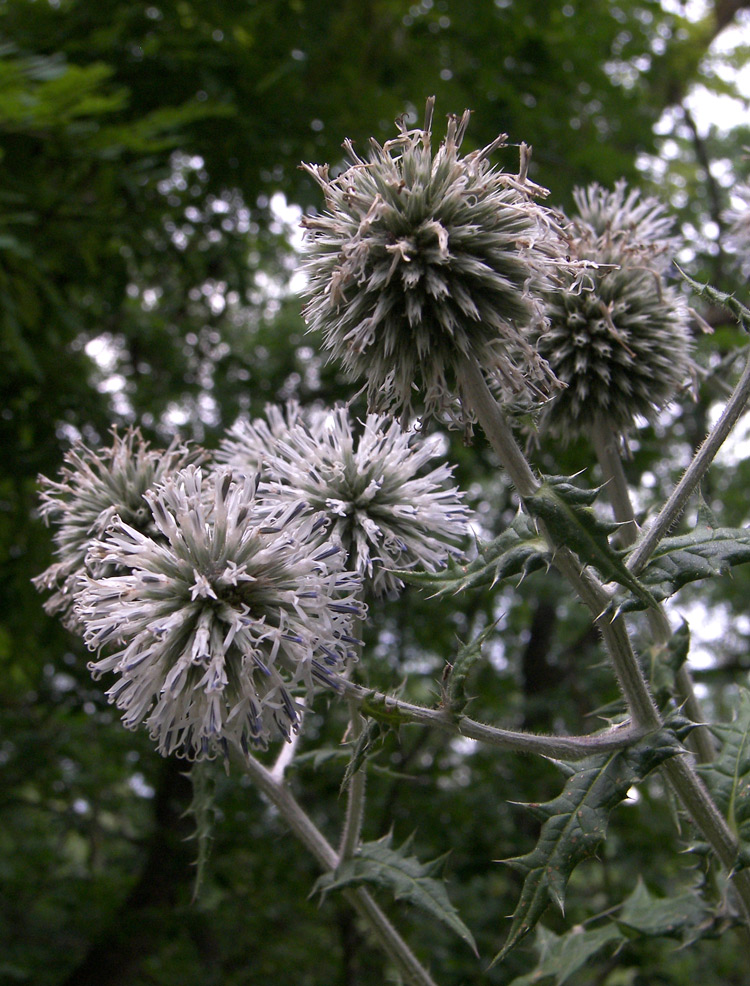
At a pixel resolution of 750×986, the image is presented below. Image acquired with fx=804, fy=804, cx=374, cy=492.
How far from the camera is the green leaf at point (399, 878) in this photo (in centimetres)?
232

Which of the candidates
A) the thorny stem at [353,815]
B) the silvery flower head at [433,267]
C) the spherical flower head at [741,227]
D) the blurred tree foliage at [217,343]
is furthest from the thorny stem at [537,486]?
the blurred tree foliage at [217,343]

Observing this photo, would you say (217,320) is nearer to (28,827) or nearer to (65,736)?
(65,736)

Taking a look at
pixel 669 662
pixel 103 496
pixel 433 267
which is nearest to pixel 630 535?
pixel 669 662

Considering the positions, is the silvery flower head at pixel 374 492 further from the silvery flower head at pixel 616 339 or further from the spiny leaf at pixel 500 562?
the silvery flower head at pixel 616 339

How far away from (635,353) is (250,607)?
5.53 feet

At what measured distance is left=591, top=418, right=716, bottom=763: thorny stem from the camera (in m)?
2.61

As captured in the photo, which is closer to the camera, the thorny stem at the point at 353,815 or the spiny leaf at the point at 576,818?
the spiny leaf at the point at 576,818

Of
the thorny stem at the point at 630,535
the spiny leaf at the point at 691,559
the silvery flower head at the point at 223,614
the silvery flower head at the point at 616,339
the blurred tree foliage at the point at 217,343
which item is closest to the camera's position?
the spiny leaf at the point at 691,559

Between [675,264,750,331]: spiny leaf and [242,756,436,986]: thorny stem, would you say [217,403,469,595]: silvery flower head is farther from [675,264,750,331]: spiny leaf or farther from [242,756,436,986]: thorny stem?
[675,264,750,331]: spiny leaf

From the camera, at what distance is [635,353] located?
2877 millimetres

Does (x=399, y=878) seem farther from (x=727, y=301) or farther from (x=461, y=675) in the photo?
(x=727, y=301)

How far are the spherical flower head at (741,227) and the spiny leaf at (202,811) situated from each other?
3031 millimetres

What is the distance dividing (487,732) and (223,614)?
2.36 ft

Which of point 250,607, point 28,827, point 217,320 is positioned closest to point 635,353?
point 250,607
